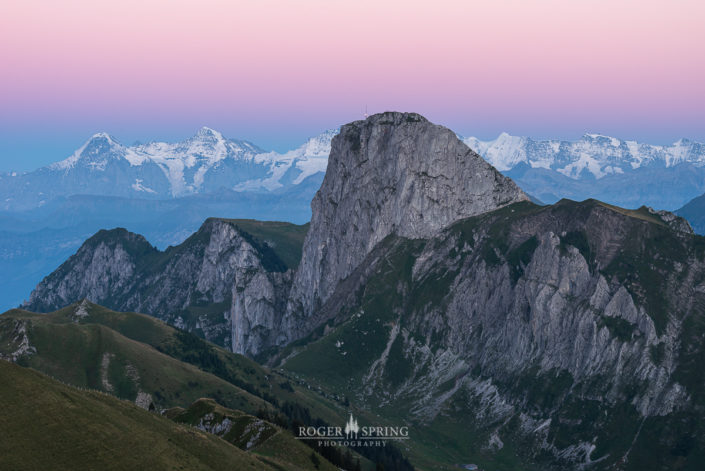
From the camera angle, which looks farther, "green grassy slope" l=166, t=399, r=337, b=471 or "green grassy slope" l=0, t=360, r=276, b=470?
"green grassy slope" l=166, t=399, r=337, b=471

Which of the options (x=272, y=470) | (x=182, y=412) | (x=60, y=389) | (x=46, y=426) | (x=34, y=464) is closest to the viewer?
(x=34, y=464)

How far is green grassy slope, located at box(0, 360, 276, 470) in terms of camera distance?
11231 centimetres

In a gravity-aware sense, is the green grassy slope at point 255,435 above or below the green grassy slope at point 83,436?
below

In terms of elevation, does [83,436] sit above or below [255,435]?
above

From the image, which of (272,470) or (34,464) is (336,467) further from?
(34,464)

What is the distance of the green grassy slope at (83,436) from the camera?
368 feet

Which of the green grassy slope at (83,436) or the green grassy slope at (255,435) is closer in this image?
the green grassy slope at (83,436)

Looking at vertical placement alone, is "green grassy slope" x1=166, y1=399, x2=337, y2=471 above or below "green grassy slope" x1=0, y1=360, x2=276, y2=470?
below

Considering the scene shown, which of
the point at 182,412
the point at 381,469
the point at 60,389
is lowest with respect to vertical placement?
the point at 381,469

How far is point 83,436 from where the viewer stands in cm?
11888

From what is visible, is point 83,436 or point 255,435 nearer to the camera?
point 83,436

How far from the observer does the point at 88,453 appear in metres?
115

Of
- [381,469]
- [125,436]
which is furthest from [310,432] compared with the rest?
[125,436]

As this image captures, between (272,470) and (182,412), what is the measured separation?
173 feet
